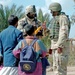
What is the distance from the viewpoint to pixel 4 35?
7.69 metres

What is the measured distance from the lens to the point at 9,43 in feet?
25.1

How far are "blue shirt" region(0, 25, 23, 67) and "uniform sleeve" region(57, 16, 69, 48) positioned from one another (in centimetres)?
88

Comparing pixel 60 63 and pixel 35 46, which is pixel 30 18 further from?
pixel 35 46

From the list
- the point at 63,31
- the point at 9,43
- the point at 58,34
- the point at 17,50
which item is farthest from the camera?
the point at 58,34

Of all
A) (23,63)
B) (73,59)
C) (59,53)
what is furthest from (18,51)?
(73,59)

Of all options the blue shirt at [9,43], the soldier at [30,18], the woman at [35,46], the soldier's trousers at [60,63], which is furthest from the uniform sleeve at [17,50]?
the soldier's trousers at [60,63]

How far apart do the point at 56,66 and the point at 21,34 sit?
118 cm

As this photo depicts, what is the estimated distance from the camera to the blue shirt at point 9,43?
25.0ft

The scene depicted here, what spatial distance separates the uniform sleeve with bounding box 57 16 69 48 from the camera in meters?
8.02

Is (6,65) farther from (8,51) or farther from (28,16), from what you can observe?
(28,16)

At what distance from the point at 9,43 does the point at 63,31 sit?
1.19 meters

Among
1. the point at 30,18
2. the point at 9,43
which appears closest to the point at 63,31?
the point at 30,18

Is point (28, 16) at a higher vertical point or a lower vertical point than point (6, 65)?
higher

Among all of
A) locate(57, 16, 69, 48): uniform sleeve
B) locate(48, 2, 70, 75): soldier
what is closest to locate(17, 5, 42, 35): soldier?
locate(48, 2, 70, 75): soldier
